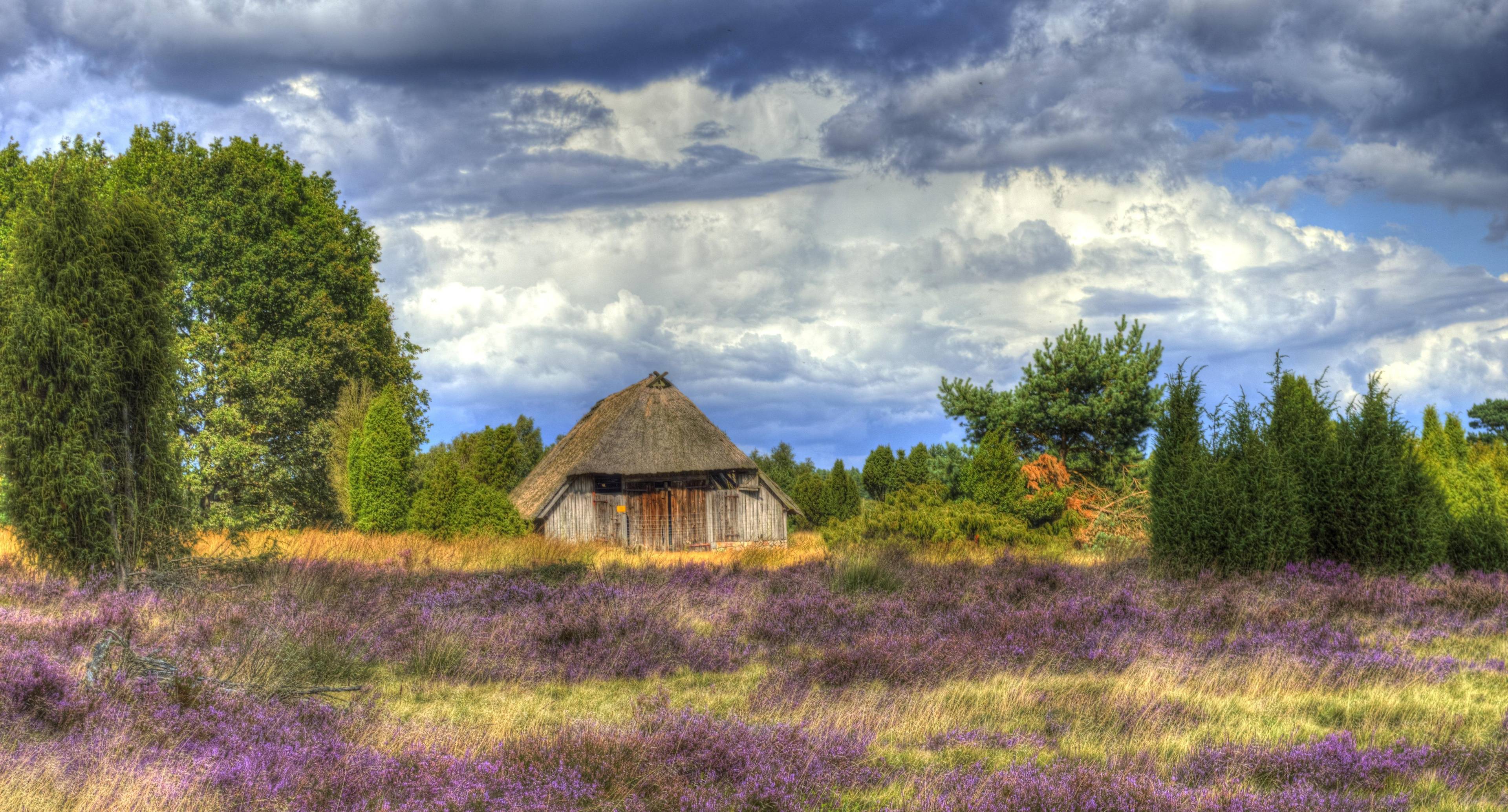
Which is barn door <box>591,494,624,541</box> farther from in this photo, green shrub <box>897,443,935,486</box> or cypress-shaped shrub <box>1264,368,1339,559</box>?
cypress-shaped shrub <box>1264,368,1339,559</box>

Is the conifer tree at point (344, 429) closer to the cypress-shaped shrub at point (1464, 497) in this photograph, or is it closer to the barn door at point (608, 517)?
the barn door at point (608, 517)

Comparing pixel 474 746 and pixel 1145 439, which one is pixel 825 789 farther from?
pixel 1145 439

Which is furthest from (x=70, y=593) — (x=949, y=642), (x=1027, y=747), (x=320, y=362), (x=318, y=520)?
(x=318, y=520)

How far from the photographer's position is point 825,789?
18.2 feet

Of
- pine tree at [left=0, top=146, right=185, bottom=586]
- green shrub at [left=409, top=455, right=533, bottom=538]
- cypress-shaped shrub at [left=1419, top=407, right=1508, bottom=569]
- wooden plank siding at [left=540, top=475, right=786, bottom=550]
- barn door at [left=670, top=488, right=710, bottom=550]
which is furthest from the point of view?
barn door at [left=670, top=488, right=710, bottom=550]

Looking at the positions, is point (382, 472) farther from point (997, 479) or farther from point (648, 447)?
point (997, 479)

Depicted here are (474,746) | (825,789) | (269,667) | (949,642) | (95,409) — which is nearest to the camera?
(825,789)

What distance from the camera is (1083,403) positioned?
89.2 ft

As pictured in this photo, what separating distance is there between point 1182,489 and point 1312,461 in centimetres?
211

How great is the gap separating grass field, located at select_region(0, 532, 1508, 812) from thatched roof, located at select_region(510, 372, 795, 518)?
1465 cm

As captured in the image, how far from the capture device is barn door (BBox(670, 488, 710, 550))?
30438 mm

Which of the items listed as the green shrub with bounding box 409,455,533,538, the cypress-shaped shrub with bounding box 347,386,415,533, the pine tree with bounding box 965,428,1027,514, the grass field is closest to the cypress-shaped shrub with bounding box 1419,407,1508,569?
the grass field

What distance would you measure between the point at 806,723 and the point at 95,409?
11.6 m

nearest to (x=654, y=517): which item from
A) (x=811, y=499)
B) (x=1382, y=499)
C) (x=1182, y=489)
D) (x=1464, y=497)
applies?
(x=811, y=499)
